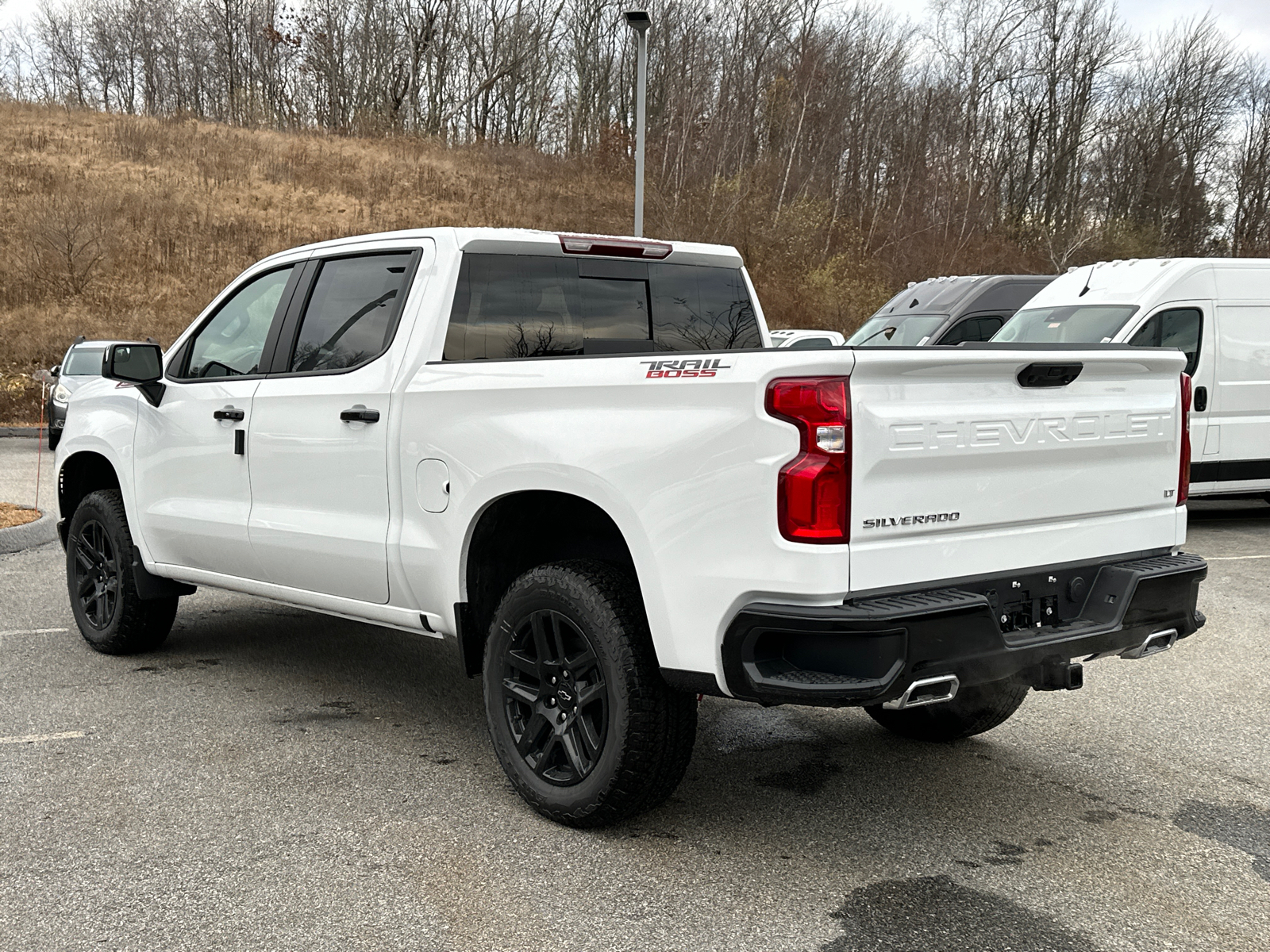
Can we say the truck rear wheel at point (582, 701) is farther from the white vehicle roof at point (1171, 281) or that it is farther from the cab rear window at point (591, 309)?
the white vehicle roof at point (1171, 281)

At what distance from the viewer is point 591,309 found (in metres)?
4.88

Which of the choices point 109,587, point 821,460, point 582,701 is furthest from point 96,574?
point 821,460

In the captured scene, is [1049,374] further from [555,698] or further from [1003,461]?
[555,698]

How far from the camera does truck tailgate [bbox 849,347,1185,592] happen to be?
325 centimetres

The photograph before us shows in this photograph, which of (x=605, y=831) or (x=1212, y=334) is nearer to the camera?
(x=605, y=831)

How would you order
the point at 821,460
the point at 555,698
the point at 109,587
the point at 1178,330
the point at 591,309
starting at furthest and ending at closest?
the point at 1178,330 → the point at 109,587 → the point at 591,309 → the point at 555,698 → the point at 821,460

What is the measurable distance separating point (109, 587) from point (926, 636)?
4.66 metres

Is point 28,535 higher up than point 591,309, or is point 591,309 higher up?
point 591,309

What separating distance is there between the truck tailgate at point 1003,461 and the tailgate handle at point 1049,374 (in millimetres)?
15

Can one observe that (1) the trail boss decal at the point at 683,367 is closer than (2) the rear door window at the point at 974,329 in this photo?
Yes

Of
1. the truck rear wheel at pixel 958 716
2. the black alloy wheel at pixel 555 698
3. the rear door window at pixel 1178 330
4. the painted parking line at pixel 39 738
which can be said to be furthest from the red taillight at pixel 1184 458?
the rear door window at pixel 1178 330

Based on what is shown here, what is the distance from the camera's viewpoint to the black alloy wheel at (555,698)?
3.79m

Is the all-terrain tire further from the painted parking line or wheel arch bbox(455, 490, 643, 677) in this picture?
wheel arch bbox(455, 490, 643, 677)

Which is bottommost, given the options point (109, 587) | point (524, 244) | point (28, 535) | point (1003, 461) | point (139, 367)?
point (28, 535)
